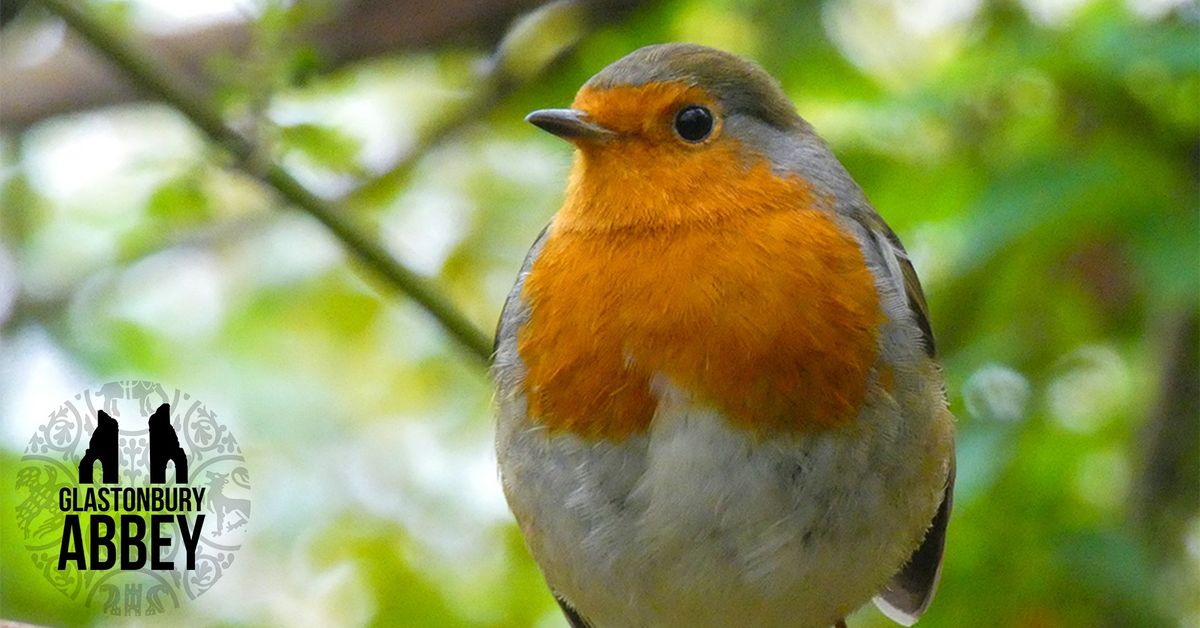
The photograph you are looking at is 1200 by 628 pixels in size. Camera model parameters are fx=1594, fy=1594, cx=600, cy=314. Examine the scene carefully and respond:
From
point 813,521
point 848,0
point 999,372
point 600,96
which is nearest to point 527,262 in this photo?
point 600,96

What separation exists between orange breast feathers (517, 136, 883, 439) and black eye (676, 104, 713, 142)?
2.6 inches

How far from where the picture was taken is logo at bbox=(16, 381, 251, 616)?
159 inches

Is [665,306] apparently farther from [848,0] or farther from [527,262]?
[848,0]

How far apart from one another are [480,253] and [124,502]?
167 cm

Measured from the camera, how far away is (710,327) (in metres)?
3.26

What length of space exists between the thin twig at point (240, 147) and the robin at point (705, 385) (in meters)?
0.24

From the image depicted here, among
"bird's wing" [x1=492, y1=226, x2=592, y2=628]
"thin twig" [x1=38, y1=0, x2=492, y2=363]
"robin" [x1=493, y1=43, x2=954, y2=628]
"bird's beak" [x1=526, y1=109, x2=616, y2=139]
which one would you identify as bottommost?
"robin" [x1=493, y1=43, x2=954, y2=628]

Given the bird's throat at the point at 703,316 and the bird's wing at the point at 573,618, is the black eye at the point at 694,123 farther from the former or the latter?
the bird's wing at the point at 573,618

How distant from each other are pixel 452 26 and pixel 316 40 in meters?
0.42

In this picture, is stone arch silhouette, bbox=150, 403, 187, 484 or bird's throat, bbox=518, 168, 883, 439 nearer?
bird's throat, bbox=518, 168, 883, 439

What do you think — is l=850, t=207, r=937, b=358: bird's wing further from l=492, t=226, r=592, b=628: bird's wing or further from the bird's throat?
l=492, t=226, r=592, b=628: bird's wing

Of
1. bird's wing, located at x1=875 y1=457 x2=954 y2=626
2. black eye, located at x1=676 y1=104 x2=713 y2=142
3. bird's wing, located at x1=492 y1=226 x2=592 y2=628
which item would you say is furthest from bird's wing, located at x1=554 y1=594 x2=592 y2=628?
black eye, located at x1=676 y1=104 x2=713 y2=142

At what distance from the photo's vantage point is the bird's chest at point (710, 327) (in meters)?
3.23

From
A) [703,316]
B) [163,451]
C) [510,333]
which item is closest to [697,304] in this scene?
[703,316]
